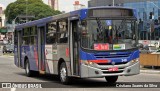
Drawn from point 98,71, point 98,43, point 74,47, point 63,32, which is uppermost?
point 63,32

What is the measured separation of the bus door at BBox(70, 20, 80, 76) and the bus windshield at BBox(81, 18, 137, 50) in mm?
592

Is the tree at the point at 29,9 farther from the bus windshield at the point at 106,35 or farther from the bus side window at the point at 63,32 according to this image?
the bus windshield at the point at 106,35

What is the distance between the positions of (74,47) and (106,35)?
55.1 inches

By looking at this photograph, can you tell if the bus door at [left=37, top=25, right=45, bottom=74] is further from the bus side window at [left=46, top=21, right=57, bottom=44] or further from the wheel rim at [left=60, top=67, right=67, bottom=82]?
the wheel rim at [left=60, top=67, right=67, bottom=82]

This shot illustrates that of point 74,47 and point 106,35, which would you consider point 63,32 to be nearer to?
point 74,47

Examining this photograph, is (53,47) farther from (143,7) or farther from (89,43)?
(143,7)

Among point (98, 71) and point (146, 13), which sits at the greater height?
point (146, 13)

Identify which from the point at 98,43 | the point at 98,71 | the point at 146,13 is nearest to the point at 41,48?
the point at 98,43

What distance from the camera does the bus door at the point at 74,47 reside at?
16.1m

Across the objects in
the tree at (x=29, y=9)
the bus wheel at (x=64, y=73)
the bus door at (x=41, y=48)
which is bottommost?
the bus wheel at (x=64, y=73)

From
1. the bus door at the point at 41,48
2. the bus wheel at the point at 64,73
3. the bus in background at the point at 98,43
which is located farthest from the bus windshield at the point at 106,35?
the bus door at the point at 41,48

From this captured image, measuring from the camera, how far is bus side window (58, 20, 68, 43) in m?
17.1

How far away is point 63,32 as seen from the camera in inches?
682

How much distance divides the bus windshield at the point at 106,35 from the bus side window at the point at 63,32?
164cm
